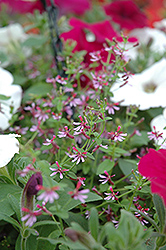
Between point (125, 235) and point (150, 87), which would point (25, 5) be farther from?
point (125, 235)

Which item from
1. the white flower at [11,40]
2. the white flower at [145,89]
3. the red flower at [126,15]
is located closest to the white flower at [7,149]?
the white flower at [145,89]

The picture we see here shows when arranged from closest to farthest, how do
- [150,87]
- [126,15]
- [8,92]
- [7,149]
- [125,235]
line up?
[125,235] < [7,149] < [8,92] < [150,87] < [126,15]

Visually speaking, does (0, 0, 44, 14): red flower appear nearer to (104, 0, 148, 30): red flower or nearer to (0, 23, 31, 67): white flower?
(0, 23, 31, 67): white flower

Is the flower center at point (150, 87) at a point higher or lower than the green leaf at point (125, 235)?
lower

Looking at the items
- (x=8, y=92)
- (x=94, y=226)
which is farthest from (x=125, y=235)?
(x=8, y=92)

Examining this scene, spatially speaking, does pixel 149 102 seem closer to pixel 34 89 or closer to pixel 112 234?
pixel 34 89

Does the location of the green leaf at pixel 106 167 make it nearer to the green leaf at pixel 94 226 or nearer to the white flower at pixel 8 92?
the green leaf at pixel 94 226
